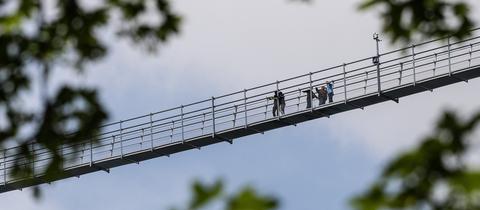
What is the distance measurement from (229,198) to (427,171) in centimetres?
76

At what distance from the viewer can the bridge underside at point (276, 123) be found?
35.2 m

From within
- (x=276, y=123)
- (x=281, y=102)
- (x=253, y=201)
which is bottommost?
(x=253, y=201)

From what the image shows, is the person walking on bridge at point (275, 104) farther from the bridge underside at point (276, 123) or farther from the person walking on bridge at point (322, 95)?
the person walking on bridge at point (322, 95)

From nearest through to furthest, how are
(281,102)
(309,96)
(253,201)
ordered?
1. (253,201)
2. (309,96)
3. (281,102)

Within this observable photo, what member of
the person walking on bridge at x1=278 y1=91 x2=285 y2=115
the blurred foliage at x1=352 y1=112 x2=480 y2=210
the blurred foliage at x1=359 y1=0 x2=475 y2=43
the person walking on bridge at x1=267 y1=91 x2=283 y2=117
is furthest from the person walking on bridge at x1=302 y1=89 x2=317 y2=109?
the blurred foliage at x1=352 y1=112 x2=480 y2=210

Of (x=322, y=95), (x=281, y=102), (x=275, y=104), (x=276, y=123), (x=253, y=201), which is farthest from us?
(x=281, y=102)

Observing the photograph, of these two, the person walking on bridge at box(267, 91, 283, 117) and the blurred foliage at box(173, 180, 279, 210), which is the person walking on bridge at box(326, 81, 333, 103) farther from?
the blurred foliage at box(173, 180, 279, 210)

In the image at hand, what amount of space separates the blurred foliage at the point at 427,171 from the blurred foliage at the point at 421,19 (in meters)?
1.89

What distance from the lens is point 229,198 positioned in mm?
4195

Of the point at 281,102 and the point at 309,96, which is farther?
the point at 281,102

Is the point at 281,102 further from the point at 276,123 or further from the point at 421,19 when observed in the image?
the point at 421,19

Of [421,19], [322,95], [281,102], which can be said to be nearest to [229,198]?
[421,19]

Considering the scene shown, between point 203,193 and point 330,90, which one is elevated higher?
point 330,90

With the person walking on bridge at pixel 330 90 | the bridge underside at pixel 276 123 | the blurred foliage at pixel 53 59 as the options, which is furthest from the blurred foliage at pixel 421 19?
the person walking on bridge at pixel 330 90
